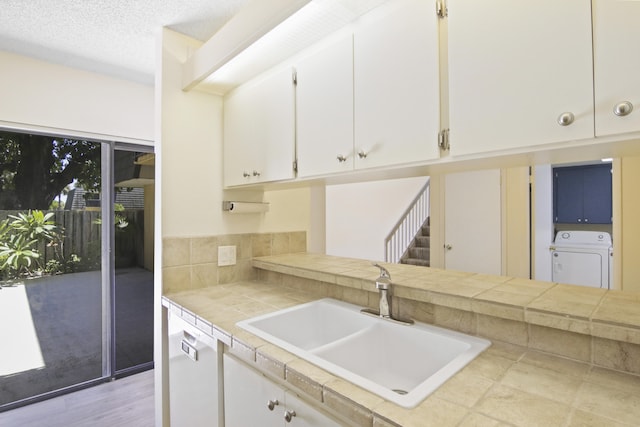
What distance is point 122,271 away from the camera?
2.78 meters

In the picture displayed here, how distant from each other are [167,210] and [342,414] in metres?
1.45

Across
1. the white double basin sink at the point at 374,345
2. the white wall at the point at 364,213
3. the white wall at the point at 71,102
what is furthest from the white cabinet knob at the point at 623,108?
the white wall at the point at 364,213

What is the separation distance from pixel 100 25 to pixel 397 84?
1762 mm

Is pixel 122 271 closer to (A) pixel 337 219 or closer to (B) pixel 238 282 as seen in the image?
(B) pixel 238 282

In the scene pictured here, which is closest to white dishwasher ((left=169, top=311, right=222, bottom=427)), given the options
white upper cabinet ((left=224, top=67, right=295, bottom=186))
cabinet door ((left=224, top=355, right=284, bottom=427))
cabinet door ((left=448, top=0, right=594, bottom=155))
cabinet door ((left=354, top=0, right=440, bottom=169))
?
cabinet door ((left=224, top=355, right=284, bottom=427))

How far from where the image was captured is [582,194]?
4.25m

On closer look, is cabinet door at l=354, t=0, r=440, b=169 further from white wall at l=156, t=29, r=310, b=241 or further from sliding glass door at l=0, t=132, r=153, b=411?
sliding glass door at l=0, t=132, r=153, b=411

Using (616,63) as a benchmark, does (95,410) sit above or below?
below

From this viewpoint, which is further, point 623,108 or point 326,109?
point 326,109

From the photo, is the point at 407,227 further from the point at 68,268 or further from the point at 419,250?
the point at 68,268

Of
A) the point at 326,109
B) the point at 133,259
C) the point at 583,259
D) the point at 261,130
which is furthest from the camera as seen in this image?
the point at 583,259

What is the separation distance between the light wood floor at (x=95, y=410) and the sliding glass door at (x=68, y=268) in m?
0.10

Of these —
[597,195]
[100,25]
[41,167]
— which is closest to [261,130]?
[100,25]

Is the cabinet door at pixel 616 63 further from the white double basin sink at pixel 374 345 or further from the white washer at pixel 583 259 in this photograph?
the white washer at pixel 583 259
